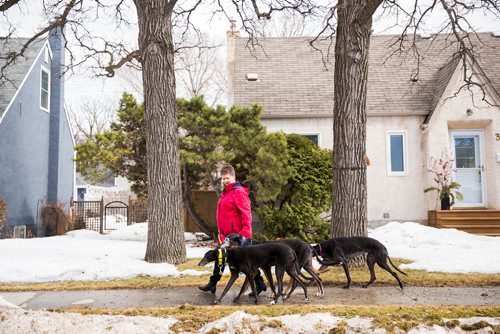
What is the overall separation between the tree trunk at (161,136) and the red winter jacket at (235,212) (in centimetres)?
244

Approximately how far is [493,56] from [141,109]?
49.0ft

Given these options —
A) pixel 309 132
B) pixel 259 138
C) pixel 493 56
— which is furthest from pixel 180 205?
pixel 493 56

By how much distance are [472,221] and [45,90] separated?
1856 cm

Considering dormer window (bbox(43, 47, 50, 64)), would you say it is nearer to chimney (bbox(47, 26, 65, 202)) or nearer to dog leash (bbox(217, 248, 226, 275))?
chimney (bbox(47, 26, 65, 202))

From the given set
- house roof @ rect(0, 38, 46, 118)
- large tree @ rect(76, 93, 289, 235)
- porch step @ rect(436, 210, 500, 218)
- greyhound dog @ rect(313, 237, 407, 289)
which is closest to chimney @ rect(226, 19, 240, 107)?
large tree @ rect(76, 93, 289, 235)

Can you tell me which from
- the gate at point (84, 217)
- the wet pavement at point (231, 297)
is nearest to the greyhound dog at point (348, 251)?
the wet pavement at point (231, 297)

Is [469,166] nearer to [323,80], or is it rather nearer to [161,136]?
[323,80]

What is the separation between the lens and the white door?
52.8ft

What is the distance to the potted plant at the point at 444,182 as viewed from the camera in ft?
49.8

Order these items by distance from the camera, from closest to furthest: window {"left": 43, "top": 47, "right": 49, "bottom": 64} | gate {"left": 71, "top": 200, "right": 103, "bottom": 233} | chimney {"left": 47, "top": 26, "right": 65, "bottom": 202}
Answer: window {"left": 43, "top": 47, "right": 49, "bottom": 64}, chimney {"left": 47, "top": 26, "right": 65, "bottom": 202}, gate {"left": 71, "top": 200, "right": 103, "bottom": 233}

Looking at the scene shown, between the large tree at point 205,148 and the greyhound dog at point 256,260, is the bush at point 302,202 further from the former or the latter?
the greyhound dog at point 256,260

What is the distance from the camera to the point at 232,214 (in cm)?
664

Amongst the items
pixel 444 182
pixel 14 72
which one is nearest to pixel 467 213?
pixel 444 182

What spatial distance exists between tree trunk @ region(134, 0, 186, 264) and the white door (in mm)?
11397
